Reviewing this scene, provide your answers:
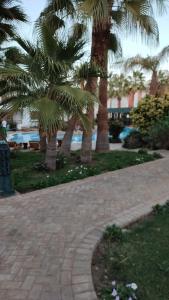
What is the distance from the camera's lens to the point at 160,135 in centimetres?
1361

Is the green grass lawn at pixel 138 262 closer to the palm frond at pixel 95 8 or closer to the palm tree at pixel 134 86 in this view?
the palm frond at pixel 95 8

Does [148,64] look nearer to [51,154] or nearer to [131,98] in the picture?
[51,154]

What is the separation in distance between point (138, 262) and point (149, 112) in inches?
500

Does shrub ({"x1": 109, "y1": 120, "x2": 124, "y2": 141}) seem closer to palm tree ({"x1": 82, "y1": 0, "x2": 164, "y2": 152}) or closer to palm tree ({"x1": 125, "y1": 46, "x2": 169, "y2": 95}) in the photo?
palm tree ({"x1": 125, "y1": 46, "x2": 169, "y2": 95})

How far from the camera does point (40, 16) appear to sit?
10.2 meters

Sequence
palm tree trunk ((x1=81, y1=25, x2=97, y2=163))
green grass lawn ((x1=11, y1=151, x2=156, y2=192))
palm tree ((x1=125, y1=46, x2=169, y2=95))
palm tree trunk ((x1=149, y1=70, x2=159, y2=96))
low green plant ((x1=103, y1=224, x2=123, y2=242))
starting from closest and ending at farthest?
low green plant ((x1=103, y1=224, x2=123, y2=242)) → green grass lawn ((x1=11, y1=151, x2=156, y2=192)) → palm tree trunk ((x1=81, y1=25, x2=97, y2=163)) → palm tree trunk ((x1=149, y1=70, x2=159, y2=96)) → palm tree ((x1=125, y1=46, x2=169, y2=95))

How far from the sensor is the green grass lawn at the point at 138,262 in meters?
3.28

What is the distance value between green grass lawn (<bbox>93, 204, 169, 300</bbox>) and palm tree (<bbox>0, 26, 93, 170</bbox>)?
3.51 meters

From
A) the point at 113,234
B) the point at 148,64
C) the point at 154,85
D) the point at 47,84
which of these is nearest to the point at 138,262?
the point at 113,234

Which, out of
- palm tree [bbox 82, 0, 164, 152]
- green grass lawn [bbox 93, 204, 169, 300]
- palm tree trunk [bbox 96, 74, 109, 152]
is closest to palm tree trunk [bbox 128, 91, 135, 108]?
palm tree trunk [bbox 96, 74, 109, 152]

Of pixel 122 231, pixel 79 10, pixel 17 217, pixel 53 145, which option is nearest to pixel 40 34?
pixel 79 10

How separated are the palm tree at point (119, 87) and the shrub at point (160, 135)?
37.9m

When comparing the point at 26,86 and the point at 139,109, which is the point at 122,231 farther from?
the point at 139,109

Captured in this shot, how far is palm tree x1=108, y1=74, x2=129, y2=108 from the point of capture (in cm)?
5156
